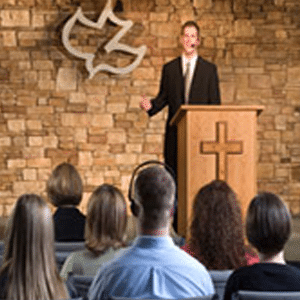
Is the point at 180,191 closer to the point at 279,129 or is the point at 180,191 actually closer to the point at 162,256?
the point at 162,256

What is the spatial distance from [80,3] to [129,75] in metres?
1.08

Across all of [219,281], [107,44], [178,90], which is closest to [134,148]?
[107,44]

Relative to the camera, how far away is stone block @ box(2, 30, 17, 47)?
29.2 feet

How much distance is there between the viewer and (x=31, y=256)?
6.91 ft

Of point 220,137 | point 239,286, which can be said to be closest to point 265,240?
point 239,286

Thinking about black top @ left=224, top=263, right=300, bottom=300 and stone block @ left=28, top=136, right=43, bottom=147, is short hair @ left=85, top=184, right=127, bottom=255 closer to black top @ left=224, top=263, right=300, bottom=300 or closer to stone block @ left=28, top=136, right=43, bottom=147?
black top @ left=224, top=263, right=300, bottom=300

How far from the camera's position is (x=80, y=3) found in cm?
890

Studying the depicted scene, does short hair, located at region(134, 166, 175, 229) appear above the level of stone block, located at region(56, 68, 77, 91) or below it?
below

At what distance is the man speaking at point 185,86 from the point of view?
5.93m

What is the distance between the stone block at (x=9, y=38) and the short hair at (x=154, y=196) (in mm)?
6886

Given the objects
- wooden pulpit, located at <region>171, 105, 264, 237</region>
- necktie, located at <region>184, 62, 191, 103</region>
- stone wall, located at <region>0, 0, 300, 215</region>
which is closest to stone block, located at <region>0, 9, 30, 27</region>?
stone wall, located at <region>0, 0, 300, 215</region>

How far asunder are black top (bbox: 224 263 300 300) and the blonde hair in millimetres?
577


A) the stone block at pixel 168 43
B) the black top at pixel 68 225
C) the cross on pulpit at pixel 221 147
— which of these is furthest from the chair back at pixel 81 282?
the stone block at pixel 168 43

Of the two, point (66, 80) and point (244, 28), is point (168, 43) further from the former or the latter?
point (66, 80)
